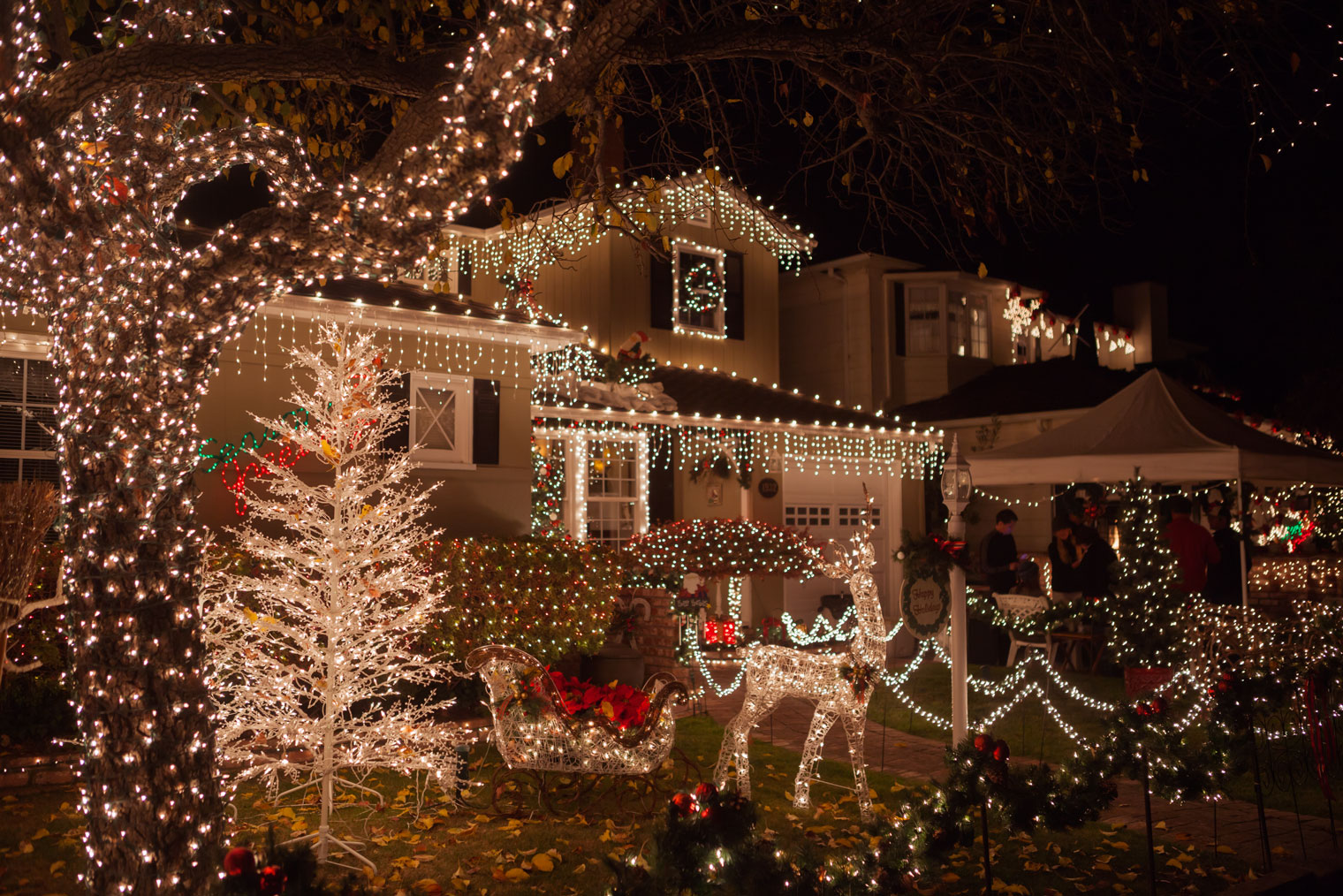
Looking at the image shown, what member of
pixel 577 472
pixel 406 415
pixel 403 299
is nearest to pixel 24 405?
pixel 406 415

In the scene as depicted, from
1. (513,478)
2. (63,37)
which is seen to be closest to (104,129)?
(63,37)

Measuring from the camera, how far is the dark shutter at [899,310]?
20.0 metres

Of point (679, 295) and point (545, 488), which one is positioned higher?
point (679, 295)

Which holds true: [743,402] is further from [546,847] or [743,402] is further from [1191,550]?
[546,847]

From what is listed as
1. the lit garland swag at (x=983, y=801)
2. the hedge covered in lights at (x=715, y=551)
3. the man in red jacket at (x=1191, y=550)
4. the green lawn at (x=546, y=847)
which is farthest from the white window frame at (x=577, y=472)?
the lit garland swag at (x=983, y=801)

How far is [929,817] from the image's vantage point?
4855mm

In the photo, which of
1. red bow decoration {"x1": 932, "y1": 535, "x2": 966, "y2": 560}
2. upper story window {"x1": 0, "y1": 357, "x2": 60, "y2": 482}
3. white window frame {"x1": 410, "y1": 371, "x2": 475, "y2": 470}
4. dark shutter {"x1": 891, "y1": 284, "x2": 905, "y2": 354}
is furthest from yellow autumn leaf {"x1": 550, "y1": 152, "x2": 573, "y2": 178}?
dark shutter {"x1": 891, "y1": 284, "x2": 905, "y2": 354}

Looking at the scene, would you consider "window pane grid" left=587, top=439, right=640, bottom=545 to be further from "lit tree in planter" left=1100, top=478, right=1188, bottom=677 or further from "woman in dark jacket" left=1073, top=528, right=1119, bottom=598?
"lit tree in planter" left=1100, top=478, right=1188, bottom=677

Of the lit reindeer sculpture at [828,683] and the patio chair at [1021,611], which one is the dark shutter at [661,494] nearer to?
the patio chair at [1021,611]

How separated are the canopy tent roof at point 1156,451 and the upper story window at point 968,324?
8.06m

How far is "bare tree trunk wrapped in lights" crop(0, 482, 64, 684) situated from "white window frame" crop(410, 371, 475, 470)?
4437 mm

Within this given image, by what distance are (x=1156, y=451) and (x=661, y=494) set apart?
271 inches

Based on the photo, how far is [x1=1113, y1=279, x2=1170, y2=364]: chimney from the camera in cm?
2472

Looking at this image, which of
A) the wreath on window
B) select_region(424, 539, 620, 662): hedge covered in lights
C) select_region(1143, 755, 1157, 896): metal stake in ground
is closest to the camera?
select_region(1143, 755, 1157, 896): metal stake in ground
